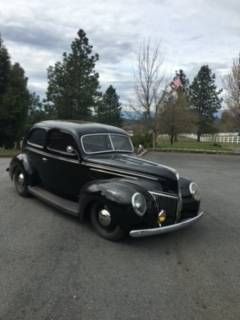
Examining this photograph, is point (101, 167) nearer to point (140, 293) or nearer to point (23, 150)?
point (140, 293)

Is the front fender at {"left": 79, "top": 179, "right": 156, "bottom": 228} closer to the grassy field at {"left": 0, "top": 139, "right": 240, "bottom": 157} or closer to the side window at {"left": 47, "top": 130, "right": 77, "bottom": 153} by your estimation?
the side window at {"left": 47, "top": 130, "right": 77, "bottom": 153}

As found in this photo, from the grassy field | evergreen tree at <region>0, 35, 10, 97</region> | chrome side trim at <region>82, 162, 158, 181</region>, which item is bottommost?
the grassy field

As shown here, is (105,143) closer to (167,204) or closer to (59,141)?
(59,141)

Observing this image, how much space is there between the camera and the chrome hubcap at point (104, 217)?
4.56m

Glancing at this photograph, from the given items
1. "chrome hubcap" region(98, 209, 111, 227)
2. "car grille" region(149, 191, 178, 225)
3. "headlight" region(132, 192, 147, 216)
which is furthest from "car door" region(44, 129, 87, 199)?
"car grille" region(149, 191, 178, 225)

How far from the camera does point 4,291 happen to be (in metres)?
3.17

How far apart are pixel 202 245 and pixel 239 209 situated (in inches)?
95.2

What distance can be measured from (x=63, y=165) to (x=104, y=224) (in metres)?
1.61

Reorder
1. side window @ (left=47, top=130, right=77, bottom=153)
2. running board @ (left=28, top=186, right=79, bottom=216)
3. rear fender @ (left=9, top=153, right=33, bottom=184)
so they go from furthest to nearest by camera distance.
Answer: rear fender @ (left=9, top=153, right=33, bottom=184) → side window @ (left=47, top=130, right=77, bottom=153) → running board @ (left=28, top=186, right=79, bottom=216)

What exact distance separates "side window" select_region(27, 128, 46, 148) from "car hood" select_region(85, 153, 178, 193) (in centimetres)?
150

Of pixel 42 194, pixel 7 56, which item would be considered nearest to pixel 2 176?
pixel 42 194

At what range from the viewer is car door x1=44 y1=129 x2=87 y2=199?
18.0 ft

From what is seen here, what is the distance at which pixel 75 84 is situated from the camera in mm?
33125

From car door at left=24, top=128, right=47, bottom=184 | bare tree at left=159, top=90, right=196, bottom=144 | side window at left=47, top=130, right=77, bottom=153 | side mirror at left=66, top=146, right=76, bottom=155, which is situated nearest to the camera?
side mirror at left=66, top=146, right=76, bottom=155
